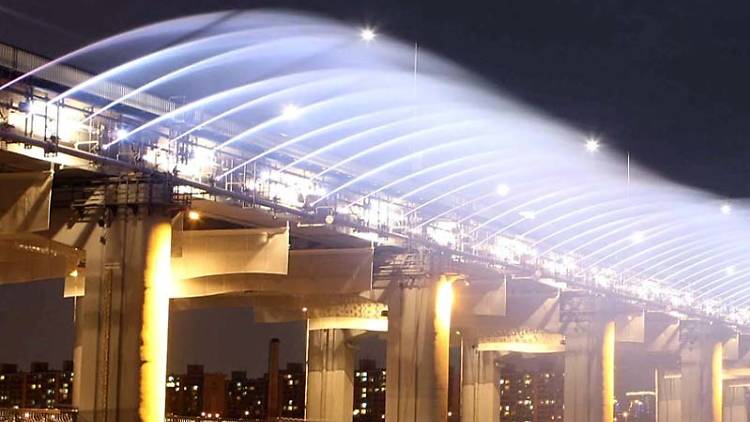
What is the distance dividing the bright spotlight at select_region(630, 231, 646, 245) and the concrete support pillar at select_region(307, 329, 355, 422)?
19.8 meters

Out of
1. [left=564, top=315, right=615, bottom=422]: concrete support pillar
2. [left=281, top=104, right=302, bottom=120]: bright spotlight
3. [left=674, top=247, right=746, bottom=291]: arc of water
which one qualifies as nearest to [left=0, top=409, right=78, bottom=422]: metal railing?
[left=281, top=104, right=302, bottom=120]: bright spotlight

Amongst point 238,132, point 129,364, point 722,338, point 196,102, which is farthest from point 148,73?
point 722,338

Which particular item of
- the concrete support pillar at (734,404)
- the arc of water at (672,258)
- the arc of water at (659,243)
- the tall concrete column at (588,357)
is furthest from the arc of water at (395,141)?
the concrete support pillar at (734,404)

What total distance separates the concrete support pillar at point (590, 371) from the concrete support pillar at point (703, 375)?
25.9m

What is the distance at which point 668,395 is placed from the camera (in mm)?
134500

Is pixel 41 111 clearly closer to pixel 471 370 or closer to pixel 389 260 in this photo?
pixel 389 260

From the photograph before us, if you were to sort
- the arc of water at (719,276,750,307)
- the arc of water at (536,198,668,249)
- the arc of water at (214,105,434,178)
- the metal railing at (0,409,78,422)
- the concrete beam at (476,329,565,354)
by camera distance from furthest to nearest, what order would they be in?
the arc of water at (719,276,750,307) → the concrete beam at (476,329,565,354) → the arc of water at (536,198,668,249) → the arc of water at (214,105,434,178) → the metal railing at (0,409,78,422)

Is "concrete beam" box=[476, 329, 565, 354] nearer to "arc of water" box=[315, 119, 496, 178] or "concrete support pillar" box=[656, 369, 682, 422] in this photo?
"concrete support pillar" box=[656, 369, 682, 422]

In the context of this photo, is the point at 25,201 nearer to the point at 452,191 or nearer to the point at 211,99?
the point at 211,99

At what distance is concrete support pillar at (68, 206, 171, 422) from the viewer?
150 ft

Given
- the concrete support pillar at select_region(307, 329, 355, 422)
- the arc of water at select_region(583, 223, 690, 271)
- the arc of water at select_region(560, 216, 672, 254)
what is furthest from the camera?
the arc of water at select_region(583, 223, 690, 271)

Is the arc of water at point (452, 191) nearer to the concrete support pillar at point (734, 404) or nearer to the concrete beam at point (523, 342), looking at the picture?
the concrete beam at point (523, 342)

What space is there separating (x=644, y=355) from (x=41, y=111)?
9649 cm

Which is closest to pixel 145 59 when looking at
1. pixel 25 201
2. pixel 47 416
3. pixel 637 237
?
pixel 25 201
